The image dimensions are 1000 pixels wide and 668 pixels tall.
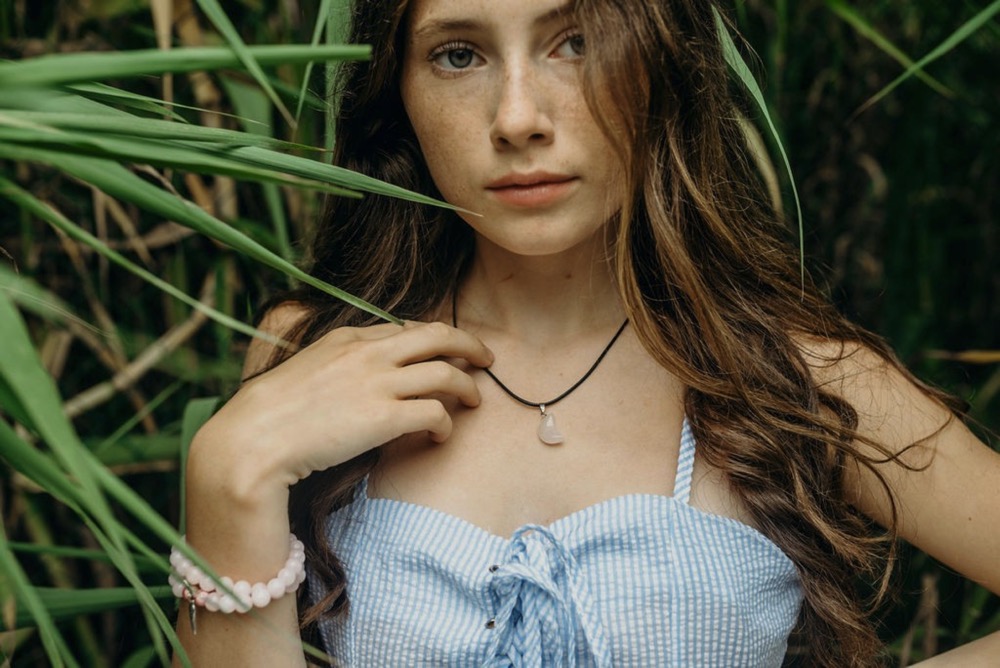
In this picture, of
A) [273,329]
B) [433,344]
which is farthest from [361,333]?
[273,329]

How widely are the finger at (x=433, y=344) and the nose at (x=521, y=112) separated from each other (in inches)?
8.6

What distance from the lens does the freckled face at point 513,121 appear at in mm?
943

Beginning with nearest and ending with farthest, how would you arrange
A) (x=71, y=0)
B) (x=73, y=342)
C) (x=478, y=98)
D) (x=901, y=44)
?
(x=478, y=98), (x=71, y=0), (x=73, y=342), (x=901, y=44)

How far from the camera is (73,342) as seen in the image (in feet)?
5.27

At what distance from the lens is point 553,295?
1182 mm

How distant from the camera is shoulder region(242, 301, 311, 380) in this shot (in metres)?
1.23

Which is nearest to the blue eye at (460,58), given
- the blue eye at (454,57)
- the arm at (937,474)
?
the blue eye at (454,57)

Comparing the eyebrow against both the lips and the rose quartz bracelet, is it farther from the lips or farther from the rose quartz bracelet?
the rose quartz bracelet

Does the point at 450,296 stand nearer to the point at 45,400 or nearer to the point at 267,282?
the point at 267,282

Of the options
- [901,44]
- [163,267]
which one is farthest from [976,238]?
[163,267]

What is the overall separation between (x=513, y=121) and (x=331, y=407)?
0.31 m

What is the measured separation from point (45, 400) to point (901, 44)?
5.19 ft

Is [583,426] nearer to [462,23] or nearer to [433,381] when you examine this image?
[433,381]

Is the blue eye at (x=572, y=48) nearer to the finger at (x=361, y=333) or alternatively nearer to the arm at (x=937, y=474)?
the finger at (x=361, y=333)
